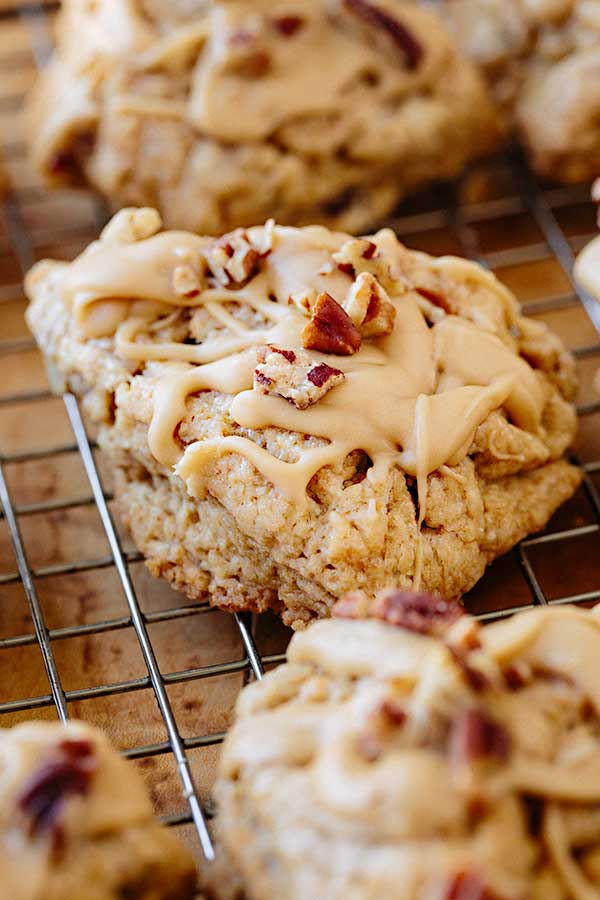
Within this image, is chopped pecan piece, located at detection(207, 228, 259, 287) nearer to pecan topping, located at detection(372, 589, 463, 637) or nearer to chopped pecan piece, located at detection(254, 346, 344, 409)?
chopped pecan piece, located at detection(254, 346, 344, 409)

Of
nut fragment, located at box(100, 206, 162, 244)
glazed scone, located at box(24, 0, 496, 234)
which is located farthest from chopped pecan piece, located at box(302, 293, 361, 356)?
glazed scone, located at box(24, 0, 496, 234)

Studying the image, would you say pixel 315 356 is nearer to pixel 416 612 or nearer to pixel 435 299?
pixel 435 299

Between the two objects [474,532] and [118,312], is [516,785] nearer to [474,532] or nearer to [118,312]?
[474,532]

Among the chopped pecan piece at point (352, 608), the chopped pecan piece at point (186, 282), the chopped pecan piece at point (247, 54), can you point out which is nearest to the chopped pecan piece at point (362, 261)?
the chopped pecan piece at point (186, 282)

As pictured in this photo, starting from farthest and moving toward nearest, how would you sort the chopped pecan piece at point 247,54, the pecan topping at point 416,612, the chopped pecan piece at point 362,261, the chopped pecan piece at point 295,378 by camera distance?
the chopped pecan piece at point 247,54 < the chopped pecan piece at point 362,261 < the chopped pecan piece at point 295,378 < the pecan topping at point 416,612

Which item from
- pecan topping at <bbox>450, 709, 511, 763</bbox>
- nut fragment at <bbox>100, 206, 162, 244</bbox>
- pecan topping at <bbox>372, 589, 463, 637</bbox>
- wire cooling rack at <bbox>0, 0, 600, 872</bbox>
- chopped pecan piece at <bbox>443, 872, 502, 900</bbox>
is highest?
pecan topping at <bbox>450, 709, 511, 763</bbox>

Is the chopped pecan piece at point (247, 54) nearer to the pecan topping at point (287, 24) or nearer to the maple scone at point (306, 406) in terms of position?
the pecan topping at point (287, 24)
